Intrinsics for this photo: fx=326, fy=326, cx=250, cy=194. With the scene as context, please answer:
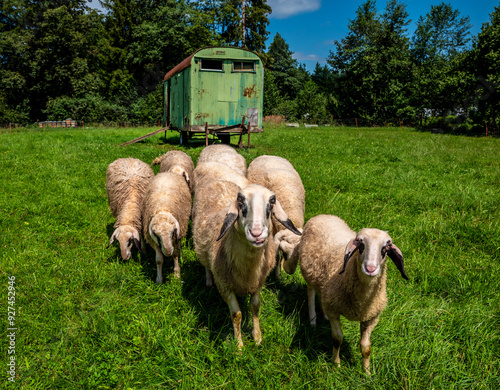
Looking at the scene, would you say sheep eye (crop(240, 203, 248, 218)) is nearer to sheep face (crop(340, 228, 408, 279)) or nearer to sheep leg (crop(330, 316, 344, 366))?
sheep face (crop(340, 228, 408, 279))

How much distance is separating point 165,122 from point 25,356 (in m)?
16.5

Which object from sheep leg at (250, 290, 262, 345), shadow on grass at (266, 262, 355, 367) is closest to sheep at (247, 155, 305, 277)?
shadow on grass at (266, 262, 355, 367)

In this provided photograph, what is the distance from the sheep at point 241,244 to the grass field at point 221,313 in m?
0.34

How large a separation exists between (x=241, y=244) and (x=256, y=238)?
0.49 m

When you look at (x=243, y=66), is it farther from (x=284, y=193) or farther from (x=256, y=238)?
(x=256, y=238)

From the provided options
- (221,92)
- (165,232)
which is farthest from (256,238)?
(221,92)

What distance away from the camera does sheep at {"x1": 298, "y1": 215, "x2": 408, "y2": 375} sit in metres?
2.45

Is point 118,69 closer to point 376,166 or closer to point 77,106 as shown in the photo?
point 77,106

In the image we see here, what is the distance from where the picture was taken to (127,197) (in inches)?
223

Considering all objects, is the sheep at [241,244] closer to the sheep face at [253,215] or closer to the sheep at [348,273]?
the sheep face at [253,215]

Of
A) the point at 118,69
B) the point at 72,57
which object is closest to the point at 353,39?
the point at 118,69

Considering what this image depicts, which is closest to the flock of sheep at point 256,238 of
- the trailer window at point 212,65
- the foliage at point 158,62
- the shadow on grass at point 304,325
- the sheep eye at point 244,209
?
the sheep eye at point 244,209

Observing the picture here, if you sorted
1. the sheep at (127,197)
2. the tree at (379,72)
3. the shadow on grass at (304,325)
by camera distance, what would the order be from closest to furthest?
1. the shadow on grass at (304,325)
2. the sheep at (127,197)
3. the tree at (379,72)

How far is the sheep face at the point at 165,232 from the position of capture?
409 centimetres
